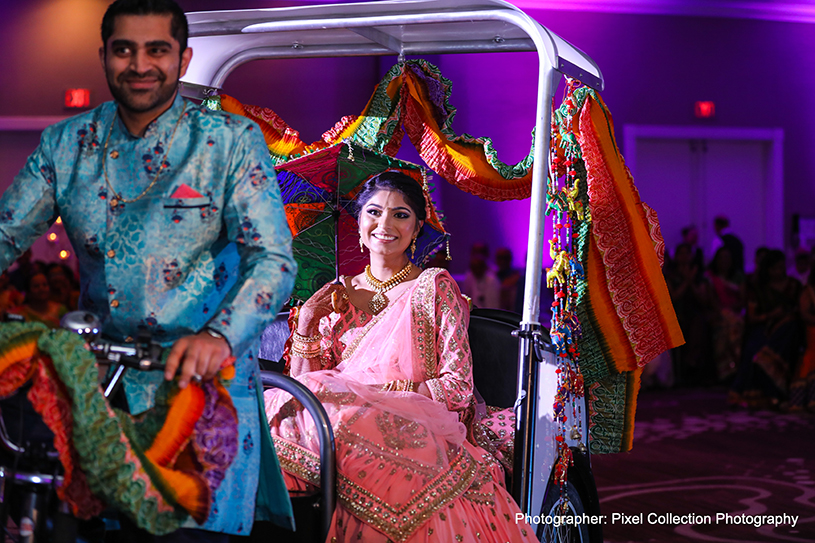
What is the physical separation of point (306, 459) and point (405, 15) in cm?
136

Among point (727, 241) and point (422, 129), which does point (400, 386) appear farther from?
point (727, 241)

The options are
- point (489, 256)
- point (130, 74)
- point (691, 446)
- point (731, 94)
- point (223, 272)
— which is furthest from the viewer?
point (731, 94)

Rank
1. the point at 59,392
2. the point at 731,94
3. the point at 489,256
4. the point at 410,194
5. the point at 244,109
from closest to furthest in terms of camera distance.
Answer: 1. the point at 59,392
2. the point at 410,194
3. the point at 244,109
4. the point at 489,256
5. the point at 731,94

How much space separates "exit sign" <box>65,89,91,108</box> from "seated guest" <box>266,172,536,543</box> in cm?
560

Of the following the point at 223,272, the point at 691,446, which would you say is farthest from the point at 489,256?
the point at 223,272

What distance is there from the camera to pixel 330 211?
3475 millimetres

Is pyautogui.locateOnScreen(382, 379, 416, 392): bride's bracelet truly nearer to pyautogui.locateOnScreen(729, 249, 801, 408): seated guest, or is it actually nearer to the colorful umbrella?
the colorful umbrella

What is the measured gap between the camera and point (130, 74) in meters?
1.53

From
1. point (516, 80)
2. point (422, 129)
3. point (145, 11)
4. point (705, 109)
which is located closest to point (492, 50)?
point (422, 129)

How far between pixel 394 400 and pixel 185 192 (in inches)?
51.7

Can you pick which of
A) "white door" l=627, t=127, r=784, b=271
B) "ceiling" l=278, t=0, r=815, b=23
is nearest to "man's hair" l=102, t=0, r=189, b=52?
"ceiling" l=278, t=0, r=815, b=23

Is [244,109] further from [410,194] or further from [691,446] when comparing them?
[691,446]

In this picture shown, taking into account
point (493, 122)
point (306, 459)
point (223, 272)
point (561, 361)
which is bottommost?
point (306, 459)

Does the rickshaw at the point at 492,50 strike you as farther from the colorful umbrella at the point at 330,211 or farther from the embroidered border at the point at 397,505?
the colorful umbrella at the point at 330,211
